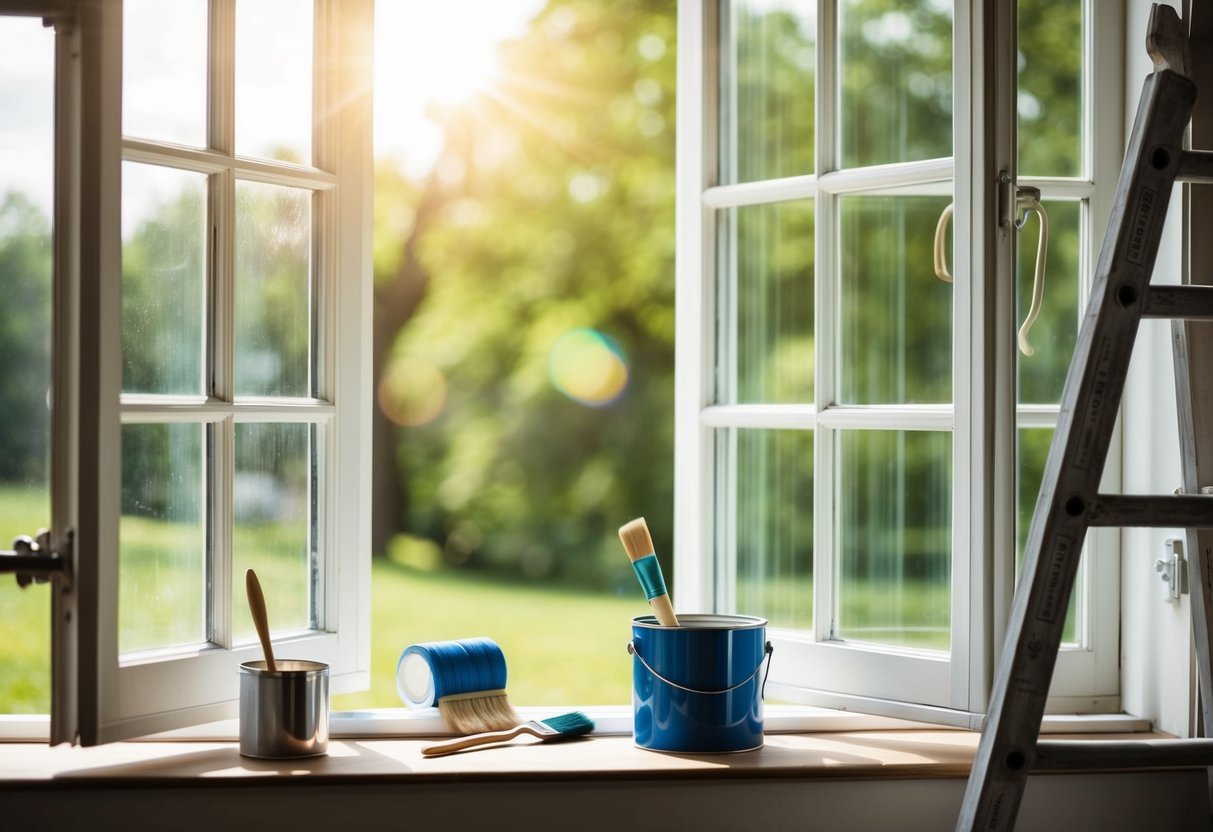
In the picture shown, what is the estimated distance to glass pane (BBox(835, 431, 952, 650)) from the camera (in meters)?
1.83

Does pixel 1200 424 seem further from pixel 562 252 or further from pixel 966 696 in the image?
pixel 562 252

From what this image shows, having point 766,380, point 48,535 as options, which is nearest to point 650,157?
point 766,380

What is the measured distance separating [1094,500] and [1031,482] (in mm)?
555

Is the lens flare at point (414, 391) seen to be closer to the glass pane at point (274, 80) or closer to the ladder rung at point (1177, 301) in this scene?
the glass pane at point (274, 80)

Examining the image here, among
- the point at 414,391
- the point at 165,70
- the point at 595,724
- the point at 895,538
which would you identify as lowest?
the point at 595,724

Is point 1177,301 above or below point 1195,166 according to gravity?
below

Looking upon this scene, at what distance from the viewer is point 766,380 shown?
2.03 m

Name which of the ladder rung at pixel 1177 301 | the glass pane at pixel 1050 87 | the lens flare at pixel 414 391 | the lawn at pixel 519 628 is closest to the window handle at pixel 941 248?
the glass pane at pixel 1050 87

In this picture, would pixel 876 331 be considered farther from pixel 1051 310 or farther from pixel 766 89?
pixel 766 89

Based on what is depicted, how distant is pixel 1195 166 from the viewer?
1.43 meters

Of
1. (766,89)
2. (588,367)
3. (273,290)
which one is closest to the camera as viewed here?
(273,290)

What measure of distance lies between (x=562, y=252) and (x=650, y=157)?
128cm

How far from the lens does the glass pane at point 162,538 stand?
164cm

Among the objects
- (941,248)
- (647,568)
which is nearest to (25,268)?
(647,568)
